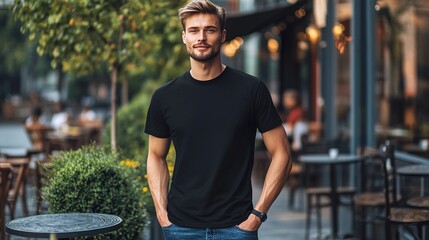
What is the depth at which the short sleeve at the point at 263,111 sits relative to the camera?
13.5 feet

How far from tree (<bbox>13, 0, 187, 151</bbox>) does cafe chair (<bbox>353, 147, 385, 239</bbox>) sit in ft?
8.18

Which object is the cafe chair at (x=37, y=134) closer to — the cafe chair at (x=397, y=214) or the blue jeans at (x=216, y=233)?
the cafe chair at (x=397, y=214)

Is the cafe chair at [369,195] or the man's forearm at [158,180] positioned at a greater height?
the man's forearm at [158,180]

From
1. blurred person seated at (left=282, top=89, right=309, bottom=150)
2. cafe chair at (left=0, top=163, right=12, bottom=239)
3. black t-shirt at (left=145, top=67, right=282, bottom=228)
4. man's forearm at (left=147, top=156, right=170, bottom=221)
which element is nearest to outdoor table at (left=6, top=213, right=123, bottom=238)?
man's forearm at (left=147, top=156, right=170, bottom=221)

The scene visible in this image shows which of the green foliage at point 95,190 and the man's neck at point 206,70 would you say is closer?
the man's neck at point 206,70

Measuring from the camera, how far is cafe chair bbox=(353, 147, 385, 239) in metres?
8.38

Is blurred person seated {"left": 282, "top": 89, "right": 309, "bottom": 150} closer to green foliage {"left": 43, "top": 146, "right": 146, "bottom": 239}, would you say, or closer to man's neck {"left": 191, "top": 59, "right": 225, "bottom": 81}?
green foliage {"left": 43, "top": 146, "right": 146, "bottom": 239}

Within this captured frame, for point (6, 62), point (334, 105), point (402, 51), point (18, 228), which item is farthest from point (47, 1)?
point (6, 62)

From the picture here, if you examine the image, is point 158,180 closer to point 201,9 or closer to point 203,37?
point 203,37

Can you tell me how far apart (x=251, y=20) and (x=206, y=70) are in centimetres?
701

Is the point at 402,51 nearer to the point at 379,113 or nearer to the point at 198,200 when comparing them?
the point at 379,113

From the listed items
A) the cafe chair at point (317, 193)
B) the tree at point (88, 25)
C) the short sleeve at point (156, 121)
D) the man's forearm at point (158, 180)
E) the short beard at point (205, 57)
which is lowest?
the cafe chair at point (317, 193)

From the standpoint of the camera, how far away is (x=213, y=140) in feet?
13.3

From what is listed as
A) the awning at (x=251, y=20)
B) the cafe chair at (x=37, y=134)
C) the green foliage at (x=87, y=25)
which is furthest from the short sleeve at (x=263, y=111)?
the cafe chair at (x=37, y=134)
